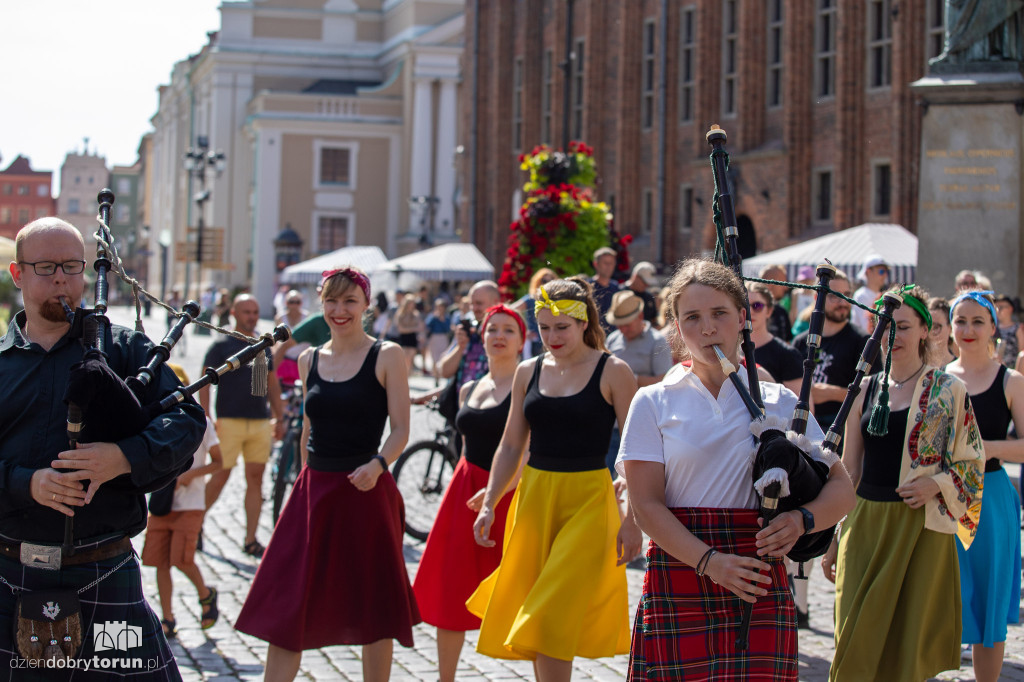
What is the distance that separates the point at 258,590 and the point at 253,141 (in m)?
63.9

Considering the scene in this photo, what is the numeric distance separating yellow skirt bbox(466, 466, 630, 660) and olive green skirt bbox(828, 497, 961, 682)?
95 cm

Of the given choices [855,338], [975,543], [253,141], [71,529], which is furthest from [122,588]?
[253,141]

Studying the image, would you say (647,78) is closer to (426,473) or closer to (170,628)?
(426,473)

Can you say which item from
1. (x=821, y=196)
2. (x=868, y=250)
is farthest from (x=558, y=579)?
(x=821, y=196)

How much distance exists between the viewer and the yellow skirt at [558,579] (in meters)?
5.55

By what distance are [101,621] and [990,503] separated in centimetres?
413

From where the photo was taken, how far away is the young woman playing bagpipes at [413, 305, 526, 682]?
21.4 feet

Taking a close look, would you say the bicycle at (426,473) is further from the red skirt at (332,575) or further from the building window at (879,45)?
the building window at (879,45)

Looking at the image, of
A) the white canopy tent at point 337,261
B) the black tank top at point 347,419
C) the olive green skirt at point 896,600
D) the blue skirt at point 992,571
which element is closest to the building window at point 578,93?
the white canopy tent at point 337,261

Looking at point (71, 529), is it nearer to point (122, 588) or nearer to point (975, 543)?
point (122, 588)

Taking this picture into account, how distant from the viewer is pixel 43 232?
13.3ft

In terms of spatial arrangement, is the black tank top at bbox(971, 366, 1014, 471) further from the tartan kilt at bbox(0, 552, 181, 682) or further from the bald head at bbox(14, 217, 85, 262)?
the bald head at bbox(14, 217, 85, 262)

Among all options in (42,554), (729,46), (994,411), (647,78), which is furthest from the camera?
(647,78)

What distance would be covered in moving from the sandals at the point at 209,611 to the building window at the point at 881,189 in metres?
22.7
